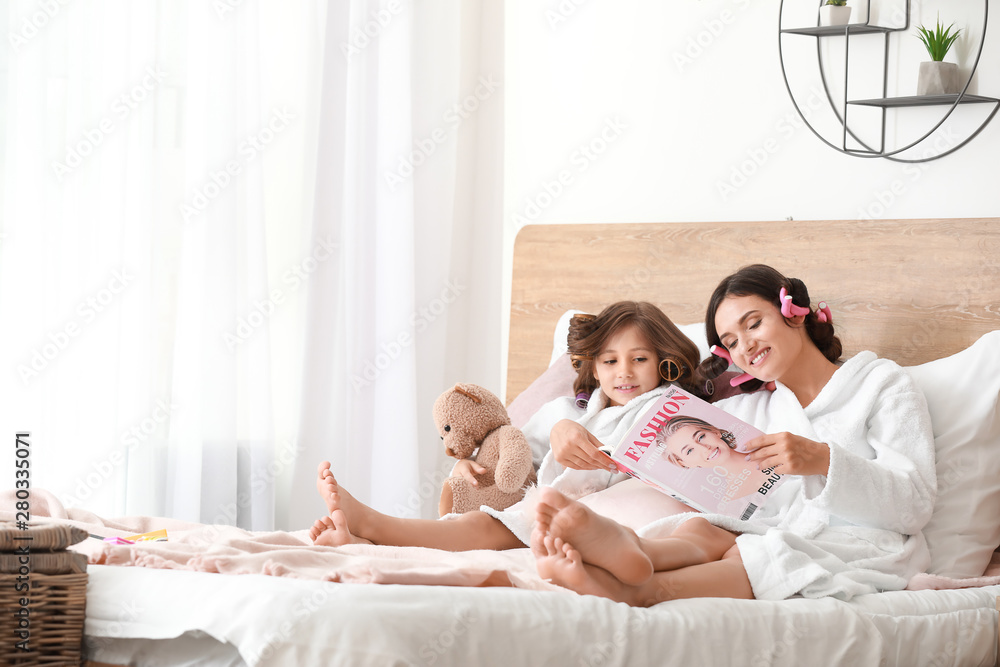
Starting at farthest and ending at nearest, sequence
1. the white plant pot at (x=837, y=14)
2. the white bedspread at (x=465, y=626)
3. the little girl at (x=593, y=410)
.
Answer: the white plant pot at (x=837, y=14)
the little girl at (x=593, y=410)
the white bedspread at (x=465, y=626)

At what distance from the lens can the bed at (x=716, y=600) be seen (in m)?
1.08

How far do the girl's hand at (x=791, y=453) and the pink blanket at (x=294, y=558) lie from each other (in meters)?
0.41

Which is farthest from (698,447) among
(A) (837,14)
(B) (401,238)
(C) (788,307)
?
(B) (401,238)

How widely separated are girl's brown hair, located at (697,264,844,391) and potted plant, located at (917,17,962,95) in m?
0.48

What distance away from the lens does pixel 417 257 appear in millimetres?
2998

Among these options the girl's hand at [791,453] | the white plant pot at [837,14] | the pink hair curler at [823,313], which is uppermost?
the white plant pot at [837,14]

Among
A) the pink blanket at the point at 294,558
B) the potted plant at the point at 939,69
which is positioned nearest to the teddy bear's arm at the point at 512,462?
the pink blanket at the point at 294,558

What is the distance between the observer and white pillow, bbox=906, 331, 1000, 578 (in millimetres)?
1682

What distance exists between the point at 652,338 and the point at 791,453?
50cm

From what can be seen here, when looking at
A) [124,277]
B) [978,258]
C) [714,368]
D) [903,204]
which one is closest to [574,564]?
[714,368]

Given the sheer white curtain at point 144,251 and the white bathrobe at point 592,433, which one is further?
the sheer white curtain at point 144,251

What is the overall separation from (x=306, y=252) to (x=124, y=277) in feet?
1.77

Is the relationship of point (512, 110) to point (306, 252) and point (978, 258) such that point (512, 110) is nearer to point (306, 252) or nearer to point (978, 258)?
point (306, 252)

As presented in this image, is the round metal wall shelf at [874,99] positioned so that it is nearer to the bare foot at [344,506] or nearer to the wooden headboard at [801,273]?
the wooden headboard at [801,273]
